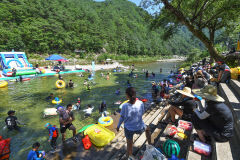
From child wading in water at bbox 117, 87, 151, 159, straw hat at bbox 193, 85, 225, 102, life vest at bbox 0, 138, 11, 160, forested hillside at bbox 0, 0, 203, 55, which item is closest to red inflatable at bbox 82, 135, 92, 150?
child wading in water at bbox 117, 87, 151, 159

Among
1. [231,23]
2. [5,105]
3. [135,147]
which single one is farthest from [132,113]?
[231,23]

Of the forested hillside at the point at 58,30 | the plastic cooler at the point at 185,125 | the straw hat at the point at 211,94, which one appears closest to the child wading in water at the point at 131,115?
the straw hat at the point at 211,94

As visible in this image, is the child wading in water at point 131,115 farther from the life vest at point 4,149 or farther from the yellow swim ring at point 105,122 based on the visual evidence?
the life vest at point 4,149

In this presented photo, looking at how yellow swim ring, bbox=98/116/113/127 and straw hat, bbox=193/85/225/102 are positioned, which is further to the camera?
yellow swim ring, bbox=98/116/113/127

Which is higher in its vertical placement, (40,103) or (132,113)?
(132,113)

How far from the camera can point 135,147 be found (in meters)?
4.18

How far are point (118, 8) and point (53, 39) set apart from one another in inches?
4499

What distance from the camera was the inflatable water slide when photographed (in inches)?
895

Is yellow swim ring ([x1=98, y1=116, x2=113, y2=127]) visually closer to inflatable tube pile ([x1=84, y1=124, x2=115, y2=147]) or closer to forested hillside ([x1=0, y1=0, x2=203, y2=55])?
inflatable tube pile ([x1=84, y1=124, x2=115, y2=147])

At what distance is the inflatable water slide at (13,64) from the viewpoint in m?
22.7

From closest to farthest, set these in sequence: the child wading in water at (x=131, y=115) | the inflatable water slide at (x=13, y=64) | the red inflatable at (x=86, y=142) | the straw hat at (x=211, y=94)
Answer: the straw hat at (x=211, y=94) → the child wading in water at (x=131, y=115) → the red inflatable at (x=86, y=142) → the inflatable water slide at (x=13, y=64)

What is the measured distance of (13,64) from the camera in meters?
25.6

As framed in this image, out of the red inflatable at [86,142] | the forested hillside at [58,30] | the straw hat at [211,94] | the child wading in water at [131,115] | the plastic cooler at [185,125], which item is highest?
the forested hillside at [58,30]

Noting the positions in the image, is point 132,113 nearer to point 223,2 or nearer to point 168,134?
point 168,134
